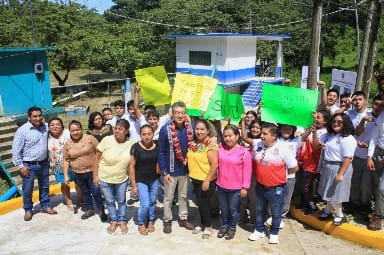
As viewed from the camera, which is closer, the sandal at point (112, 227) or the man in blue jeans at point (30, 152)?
the sandal at point (112, 227)

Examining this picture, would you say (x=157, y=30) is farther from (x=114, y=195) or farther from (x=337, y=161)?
(x=337, y=161)

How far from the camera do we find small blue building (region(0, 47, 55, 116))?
11.3 meters

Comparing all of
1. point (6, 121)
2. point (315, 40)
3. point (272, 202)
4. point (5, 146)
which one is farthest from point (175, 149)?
point (6, 121)

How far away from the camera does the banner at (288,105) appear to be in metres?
4.67

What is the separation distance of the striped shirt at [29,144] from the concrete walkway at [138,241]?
104 centimetres

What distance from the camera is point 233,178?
4535 millimetres

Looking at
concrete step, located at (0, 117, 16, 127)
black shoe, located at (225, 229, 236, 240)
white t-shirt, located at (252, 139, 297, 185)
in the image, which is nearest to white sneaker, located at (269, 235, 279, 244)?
black shoe, located at (225, 229, 236, 240)

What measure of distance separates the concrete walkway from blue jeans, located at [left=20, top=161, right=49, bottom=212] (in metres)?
0.30

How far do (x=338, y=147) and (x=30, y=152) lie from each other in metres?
4.41

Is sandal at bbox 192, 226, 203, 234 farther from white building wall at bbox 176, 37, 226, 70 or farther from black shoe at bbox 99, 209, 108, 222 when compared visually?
white building wall at bbox 176, 37, 226, 70

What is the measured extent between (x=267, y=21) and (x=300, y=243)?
25.9m

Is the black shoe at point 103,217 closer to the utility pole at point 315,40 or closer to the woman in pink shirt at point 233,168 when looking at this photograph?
the woman in pink shirt at point 233,168

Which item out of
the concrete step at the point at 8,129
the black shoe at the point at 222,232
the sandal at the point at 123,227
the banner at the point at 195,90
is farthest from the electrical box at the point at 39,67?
the black shoe at the point at 222,232

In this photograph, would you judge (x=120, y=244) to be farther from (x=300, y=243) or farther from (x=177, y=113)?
(x=300, y=243)
